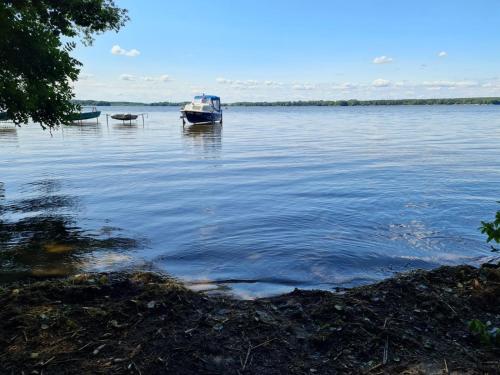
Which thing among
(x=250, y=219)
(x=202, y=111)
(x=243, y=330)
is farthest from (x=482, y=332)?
(x=202, y=111)

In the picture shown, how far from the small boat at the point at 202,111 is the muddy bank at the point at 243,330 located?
58273 millimetres

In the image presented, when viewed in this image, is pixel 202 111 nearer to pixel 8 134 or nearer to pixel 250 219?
pixel 8 134

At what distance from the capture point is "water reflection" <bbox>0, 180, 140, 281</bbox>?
332 inches

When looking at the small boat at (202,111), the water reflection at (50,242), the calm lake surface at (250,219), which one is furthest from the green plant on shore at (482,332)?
the small boat at (202,111)

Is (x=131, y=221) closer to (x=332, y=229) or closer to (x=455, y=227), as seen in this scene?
(x=332, y=229)

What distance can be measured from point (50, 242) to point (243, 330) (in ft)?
22.8

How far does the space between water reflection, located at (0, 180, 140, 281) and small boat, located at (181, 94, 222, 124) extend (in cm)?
4987

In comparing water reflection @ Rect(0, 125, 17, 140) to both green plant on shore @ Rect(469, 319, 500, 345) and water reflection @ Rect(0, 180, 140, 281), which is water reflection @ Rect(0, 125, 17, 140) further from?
green plant on shore @ Rect(469, 319, 500, 345)

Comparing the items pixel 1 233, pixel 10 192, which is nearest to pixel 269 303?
pixel 1 233

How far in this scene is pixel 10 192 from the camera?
53.7 feet

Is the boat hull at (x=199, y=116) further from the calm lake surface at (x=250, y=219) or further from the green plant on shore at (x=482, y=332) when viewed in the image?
the green plant on shore at (x=482, y=332)

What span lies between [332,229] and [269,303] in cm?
562

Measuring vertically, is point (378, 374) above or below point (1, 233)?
above

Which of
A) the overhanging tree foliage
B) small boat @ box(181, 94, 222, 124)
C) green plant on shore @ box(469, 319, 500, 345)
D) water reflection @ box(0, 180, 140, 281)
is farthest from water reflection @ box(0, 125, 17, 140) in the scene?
green plant on shore @ box(469, 319, 500, 345)
